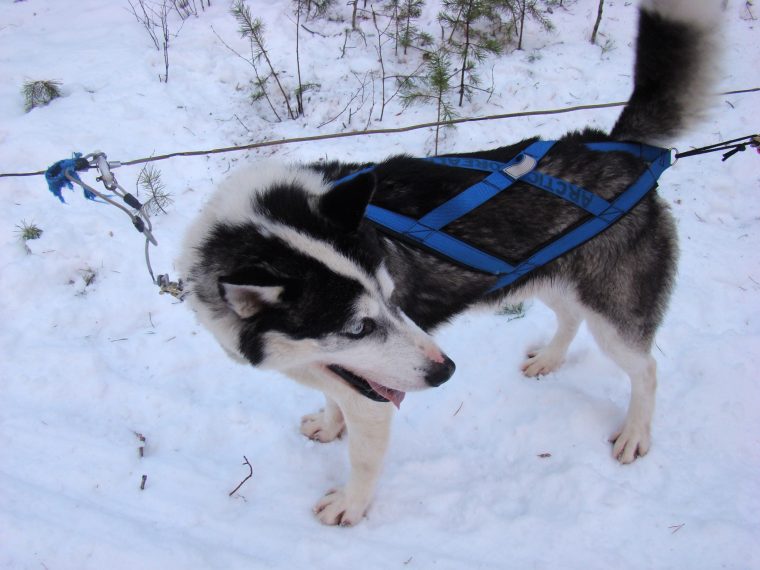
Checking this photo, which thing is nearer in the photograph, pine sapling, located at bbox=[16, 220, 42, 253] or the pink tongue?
the pink tongue

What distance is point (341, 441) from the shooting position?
2979mm

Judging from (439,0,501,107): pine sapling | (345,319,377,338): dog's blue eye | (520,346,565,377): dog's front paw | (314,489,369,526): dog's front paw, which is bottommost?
(314,489,369,526): dog's front paw

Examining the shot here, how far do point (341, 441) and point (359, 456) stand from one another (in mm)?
559

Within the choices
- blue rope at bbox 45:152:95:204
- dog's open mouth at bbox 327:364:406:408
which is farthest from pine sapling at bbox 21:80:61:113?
dog's open mouth at bbox 327:364:406:408

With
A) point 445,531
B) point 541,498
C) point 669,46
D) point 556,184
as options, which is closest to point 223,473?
point 445,531

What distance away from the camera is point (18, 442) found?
286cm

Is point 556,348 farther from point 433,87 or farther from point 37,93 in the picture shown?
point 37,93

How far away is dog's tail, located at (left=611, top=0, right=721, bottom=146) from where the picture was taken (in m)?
2.19

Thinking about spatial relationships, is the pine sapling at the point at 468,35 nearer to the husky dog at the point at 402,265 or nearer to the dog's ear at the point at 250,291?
the husky dog at the point at 402,265

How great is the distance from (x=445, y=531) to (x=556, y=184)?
183 centimetres

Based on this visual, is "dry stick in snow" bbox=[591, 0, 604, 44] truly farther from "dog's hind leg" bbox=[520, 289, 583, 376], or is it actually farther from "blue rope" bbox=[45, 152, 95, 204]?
"blue rope" bbox=[45, 152, 95, 204]

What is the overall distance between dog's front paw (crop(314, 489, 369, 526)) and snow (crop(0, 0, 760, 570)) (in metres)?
0.06

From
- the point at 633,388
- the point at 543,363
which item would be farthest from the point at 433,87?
the point at 633,388

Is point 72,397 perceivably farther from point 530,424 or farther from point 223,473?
point 530,424
